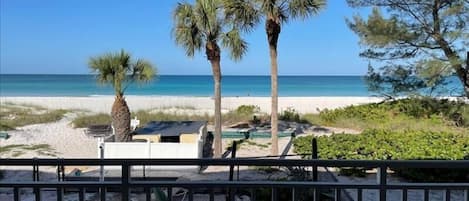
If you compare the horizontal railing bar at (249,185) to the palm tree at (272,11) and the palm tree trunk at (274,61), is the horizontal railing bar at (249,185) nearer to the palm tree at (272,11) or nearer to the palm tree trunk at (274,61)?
the palm tree at (272,11)

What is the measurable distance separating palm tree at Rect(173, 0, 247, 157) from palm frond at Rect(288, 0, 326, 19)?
1.23 metres

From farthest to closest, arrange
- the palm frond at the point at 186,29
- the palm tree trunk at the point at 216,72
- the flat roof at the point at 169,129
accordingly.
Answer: the flat roof at the point at 169,129, the palm tree trunk at the point at 216,72, the palm frond at the point at 186,29

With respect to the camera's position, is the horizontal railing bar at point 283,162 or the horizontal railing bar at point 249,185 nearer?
the horizontal railing bar at point 283,162

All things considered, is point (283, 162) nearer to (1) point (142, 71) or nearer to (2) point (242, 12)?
(2) point (242, 12)

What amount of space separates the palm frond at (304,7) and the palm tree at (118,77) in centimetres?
344

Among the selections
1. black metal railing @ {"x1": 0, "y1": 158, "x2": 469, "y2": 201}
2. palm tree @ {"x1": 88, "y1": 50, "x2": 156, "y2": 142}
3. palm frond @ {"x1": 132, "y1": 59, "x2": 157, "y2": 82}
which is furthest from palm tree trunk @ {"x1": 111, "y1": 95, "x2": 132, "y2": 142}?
black metal railing @ {"x1": 0, "y1": 158, "x2": 469, "y2": 201}

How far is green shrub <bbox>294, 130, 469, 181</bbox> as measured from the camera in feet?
20.9

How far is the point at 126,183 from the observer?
1.80m

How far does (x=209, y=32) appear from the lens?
8992 mm

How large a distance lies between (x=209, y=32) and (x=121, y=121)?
2626mm

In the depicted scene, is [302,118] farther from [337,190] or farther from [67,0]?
[67,0]

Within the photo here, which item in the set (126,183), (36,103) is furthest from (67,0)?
(126,183)

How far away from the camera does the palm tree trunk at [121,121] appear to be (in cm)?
923

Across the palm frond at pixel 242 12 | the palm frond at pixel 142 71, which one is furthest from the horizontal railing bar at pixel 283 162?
the palm frond at pixel 142 71
